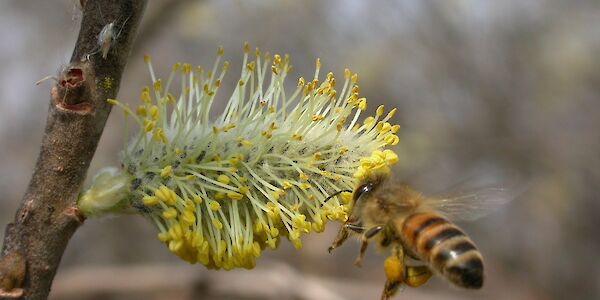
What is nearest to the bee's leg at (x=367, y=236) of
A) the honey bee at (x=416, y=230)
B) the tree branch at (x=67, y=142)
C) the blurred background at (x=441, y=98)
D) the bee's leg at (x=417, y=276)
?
the honey bee at (x=416, y=230)

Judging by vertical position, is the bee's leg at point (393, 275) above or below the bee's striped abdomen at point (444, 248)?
below

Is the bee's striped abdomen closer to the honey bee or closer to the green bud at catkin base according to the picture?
the honey bee

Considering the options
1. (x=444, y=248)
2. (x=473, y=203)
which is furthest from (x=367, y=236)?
(x=473, y=203)

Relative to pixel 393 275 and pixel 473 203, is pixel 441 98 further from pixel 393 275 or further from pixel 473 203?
pixel 393 275

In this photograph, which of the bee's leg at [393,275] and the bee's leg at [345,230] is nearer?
the bee's leg at [393,275]

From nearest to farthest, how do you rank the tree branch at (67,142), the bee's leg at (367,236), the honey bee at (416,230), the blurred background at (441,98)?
the tree branch at (67,142), the honey bee at (416,230), the bee's leg at (367,236), the blurred background at (441,98)

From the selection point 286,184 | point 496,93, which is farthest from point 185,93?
point 496,93

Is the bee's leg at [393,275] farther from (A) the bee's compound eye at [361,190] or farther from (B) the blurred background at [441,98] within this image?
(B) the blurred background at [441,98]
